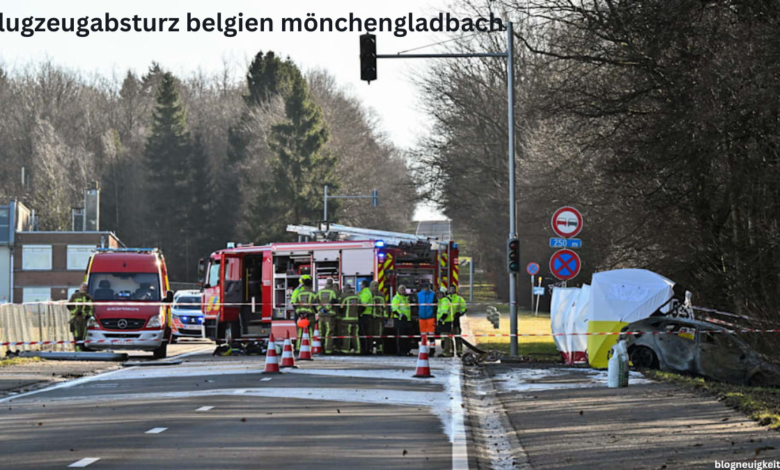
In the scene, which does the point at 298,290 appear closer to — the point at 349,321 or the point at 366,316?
the point at 349,321

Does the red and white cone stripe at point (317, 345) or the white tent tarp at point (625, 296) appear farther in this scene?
the red and white cone stripe at point (317, 345)

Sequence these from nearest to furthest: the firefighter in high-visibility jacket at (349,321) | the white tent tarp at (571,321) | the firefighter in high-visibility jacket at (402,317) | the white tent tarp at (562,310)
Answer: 1. the white tent tarp at (571,321)
2. the white tent tarp at (562,310)
3. the firefighter in high-visibility jacket at (349,321)
4. the firefighter in high-visibility jacket at (402,317)

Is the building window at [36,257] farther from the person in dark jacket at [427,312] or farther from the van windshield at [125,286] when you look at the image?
the person in dark jacket at [427,312]

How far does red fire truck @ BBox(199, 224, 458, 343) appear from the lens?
2862 cm

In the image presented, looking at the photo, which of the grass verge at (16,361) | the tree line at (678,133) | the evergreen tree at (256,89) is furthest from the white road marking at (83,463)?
the evergreen tree at (256,89)

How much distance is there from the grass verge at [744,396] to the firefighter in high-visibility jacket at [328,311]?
8857 millimetres

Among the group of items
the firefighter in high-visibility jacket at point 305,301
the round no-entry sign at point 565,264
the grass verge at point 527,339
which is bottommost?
the grass verge at point 527,339

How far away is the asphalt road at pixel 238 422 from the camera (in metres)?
10.8

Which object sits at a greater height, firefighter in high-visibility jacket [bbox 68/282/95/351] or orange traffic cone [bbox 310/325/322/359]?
firefighter in high-visibility jacket [bbox 68/282/95/351]

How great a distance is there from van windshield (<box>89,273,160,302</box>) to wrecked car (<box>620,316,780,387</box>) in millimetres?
12180

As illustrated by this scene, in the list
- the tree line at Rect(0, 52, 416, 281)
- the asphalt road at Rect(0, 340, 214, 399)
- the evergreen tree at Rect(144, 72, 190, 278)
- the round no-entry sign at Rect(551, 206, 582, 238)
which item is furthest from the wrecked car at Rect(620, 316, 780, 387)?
the evergreen tree at Rect(144, 72, 190, 278)

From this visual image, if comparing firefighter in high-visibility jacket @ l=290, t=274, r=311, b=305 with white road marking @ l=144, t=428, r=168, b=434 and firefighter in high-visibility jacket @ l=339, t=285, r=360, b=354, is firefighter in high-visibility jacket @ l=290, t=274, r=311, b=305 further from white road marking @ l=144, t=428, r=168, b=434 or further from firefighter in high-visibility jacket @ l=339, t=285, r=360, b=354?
white road marking @ l=144, t=428, r=168, b=434

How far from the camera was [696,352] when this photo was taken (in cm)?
2006

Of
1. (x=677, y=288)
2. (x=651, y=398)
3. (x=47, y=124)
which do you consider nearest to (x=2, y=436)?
(x=651, y=398)
